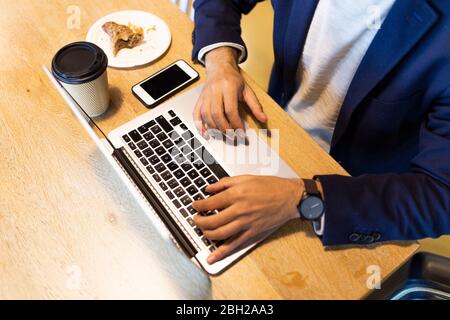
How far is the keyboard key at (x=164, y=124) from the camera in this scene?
2.51 feet

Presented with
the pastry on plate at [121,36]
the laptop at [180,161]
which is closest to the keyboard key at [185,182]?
the laptop at [180,161]

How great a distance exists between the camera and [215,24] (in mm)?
872

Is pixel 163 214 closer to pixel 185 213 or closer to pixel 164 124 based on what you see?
pixel 185 213

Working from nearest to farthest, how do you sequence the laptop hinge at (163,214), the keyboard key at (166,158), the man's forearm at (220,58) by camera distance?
the laptop hinge at (163,214) → the keyboard key at (166,158) → the man's forearm at (220,58)

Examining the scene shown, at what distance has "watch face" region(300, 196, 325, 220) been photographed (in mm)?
668

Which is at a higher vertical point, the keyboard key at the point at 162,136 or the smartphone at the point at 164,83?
the smartphone at the point at 164,83

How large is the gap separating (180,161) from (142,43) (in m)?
0.32

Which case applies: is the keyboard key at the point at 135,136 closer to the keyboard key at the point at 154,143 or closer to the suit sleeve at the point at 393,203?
the keyboard key at the point at 154,143

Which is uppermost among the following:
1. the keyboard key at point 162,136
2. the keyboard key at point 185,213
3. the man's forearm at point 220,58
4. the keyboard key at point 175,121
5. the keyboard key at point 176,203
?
the man's forearm at point 220,58

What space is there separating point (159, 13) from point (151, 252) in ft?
1.87

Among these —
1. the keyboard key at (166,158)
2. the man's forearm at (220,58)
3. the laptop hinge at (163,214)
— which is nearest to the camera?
the laptop hinge at (163,214)

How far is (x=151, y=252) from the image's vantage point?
0.67 m
